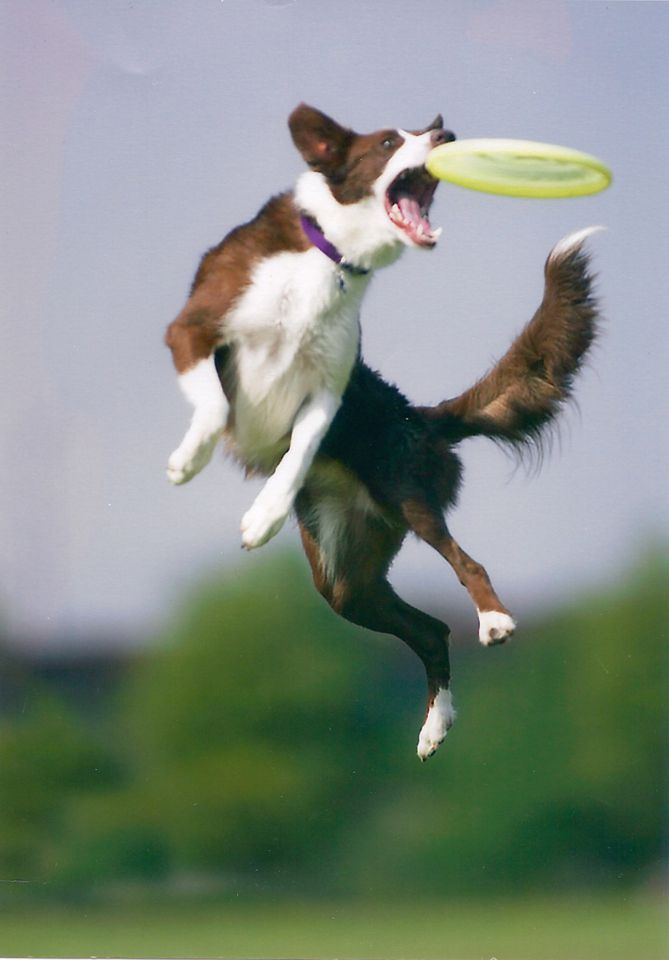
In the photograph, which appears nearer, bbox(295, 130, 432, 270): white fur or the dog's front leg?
the dog's front leg

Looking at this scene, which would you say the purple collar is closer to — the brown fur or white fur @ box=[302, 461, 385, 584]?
the brown fur

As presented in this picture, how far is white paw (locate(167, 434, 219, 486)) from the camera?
553 centimetres

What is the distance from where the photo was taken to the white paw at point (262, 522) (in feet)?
18.2

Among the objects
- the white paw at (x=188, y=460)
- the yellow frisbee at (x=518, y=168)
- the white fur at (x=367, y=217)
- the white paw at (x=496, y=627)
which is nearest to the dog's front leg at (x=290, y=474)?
the white paw at (x=188, y=460)

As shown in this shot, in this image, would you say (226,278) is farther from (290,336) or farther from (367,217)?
(367,217)

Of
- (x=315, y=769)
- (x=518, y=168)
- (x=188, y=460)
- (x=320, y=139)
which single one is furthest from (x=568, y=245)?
(x=315, y=769)

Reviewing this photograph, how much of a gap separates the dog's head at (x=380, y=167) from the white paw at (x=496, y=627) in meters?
1.36

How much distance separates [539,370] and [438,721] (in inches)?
57.9

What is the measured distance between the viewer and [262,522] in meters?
5.56

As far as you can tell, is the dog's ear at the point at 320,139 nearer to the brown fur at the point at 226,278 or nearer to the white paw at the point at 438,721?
the brown fur at the point at 226,278

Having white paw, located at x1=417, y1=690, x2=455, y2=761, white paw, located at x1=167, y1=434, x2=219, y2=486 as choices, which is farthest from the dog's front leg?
white paw, located at x1=417, y1=690, x2=455, y2=761

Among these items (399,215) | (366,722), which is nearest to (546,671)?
(366,722)

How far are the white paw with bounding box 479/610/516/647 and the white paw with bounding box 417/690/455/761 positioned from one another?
0.74 metres

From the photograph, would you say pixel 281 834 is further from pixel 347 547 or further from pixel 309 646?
pixel 347 547
